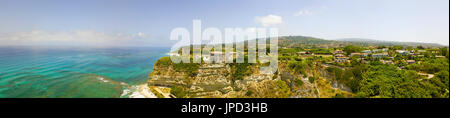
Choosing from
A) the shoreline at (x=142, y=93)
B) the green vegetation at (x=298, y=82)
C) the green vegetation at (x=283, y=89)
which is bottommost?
the shoreline at (x=142, y=93)

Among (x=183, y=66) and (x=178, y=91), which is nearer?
(x=178, y=91)

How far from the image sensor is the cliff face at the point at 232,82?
36.6 feet

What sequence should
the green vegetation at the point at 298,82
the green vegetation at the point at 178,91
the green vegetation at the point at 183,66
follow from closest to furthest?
the green vegetation at the point at 298,82, the green vegetation at the point at 178,91, the green vegetation at the point at 183,66

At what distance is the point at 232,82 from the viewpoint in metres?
13.2

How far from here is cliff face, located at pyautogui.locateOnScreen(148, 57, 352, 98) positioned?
36.6 feet

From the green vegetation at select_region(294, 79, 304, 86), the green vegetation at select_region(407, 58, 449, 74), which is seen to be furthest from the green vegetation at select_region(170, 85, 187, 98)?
the green vegetation at select_region(407, 58, 449, 74)

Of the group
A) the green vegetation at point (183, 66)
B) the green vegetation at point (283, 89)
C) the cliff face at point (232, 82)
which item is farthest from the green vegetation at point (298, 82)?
the green vegetation at point (183, 66)

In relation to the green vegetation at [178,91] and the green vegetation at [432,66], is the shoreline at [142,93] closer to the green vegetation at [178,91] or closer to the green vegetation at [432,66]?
the green vegetation at [178,91]

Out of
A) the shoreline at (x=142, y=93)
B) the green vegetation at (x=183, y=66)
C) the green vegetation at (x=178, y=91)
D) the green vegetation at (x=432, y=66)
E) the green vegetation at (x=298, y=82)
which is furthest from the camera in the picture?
the green vegetation at (x=183, y=66)

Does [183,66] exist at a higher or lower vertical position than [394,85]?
higher

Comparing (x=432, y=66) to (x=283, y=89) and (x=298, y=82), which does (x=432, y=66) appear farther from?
(x=283, y=89)

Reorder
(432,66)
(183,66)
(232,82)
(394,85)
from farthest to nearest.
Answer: (183,66) → (232,82) → (432,66) → (394,85)

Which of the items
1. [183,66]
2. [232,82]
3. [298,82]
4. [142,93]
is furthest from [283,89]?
[142,93]
